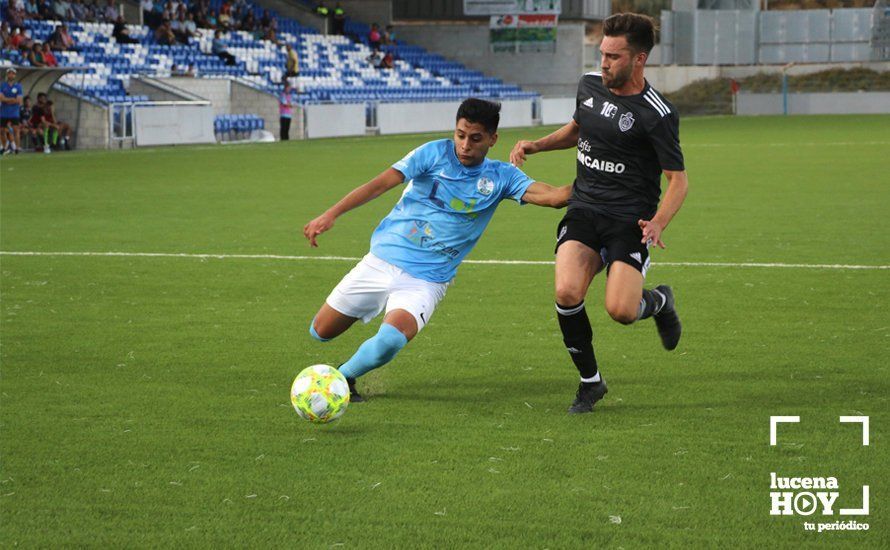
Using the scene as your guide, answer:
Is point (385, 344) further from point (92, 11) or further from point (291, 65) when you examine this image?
point (291, 65)

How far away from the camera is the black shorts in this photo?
647cm

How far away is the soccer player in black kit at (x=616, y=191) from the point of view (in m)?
6.31

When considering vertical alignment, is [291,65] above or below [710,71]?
above

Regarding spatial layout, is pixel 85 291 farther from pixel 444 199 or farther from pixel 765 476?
pixel 765 476

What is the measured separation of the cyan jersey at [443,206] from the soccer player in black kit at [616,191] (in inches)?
14.5

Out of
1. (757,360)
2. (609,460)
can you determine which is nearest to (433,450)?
(609,460)

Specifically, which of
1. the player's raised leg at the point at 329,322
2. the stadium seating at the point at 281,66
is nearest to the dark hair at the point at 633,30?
the player's raised leg at the point at 329,322

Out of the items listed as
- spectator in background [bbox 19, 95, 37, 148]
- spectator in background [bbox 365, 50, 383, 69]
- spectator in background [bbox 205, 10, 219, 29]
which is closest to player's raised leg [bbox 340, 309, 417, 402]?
spectator in background [bbox 19, 95, 37, 148]

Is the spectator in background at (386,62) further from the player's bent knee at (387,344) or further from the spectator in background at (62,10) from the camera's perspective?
the player's bent knee at (387,344)

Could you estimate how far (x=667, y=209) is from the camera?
6285 mm

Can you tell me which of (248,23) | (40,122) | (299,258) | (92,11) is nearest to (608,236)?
(299,258)

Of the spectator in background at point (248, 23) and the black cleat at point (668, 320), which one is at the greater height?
the spectator in background at point (248, 23)

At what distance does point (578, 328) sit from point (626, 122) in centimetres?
103

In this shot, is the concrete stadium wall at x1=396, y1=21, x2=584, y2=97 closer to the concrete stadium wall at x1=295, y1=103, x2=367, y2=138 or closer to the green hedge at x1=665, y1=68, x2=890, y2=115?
the green hedge at x1=665, y1=68, x2=890, y2=115
